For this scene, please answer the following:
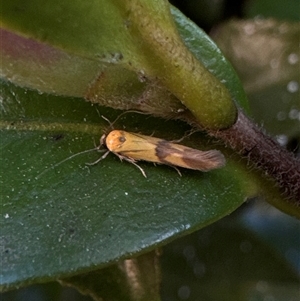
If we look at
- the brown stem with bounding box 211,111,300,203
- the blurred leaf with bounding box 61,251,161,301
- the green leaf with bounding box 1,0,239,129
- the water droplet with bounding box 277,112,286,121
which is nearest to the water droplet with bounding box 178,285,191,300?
the blurred leaf with bounding box 61,251,161,301

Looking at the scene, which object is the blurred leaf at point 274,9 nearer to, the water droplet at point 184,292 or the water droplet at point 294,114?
the water droplet at point 294,114

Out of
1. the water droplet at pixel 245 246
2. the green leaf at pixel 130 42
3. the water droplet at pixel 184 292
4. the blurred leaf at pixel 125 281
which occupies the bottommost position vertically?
the water droplet at pixel 184 292

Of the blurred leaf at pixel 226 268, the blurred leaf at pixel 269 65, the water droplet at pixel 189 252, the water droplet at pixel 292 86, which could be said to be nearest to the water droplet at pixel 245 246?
the blurred leaf at pixel 226 268

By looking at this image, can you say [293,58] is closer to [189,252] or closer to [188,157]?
[189,252]

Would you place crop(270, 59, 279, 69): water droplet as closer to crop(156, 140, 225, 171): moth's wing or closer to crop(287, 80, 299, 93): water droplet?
crop(287, 80, 299, 93): water droplet

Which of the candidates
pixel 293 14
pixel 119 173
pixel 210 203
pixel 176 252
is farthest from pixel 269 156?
pixel 293 14

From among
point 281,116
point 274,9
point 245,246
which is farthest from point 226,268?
point 274,9

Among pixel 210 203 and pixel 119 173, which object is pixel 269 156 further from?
pixel 119 173
